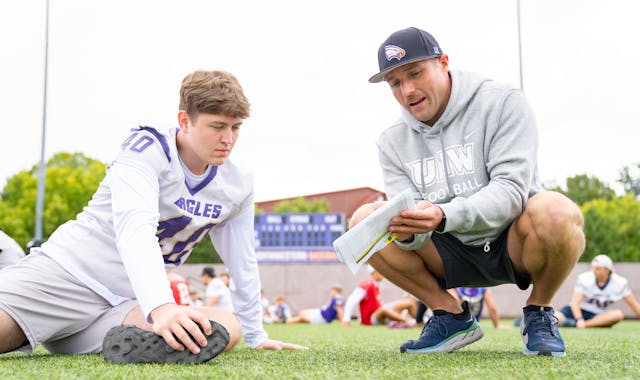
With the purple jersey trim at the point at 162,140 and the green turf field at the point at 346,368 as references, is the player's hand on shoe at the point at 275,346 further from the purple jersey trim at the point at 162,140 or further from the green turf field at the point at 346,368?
the purple jersey trim at the point at 162,140

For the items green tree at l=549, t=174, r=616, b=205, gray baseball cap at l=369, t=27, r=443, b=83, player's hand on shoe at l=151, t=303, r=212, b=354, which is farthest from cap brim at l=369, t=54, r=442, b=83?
green tree at l=549, t=174, r=616, b=205

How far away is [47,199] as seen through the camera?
47062mm

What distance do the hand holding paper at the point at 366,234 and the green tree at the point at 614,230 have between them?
110 ft

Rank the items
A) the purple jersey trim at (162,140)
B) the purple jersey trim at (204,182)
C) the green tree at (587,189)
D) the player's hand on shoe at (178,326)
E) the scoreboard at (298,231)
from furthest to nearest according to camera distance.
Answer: the green tree at (587,189) → the scoreboard at (298,231) → the purple jersey trim at (204,182) → the purple jersey trim at (162,140) → the player's hand on shoe at (178,326)

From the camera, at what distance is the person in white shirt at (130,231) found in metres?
2.94

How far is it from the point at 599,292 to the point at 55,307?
33.5ft

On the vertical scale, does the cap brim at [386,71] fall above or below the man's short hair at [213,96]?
above

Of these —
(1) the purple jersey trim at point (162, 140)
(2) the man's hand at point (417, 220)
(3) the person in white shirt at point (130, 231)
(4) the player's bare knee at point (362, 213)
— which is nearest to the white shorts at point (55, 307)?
(3) the person in white shirt at point (130, 231)

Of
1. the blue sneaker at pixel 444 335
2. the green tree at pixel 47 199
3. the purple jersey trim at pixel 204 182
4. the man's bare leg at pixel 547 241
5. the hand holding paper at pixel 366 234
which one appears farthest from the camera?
the green tree at pixel 47 199

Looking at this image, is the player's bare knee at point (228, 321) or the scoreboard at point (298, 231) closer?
the player's bare knee at point (228, 321)

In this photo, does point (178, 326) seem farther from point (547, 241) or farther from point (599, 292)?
point (599, 292)

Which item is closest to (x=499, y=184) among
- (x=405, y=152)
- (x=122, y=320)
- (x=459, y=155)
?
(x=459, y=155)

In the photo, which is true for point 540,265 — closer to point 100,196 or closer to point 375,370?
point 375,370

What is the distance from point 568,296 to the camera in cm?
2384
